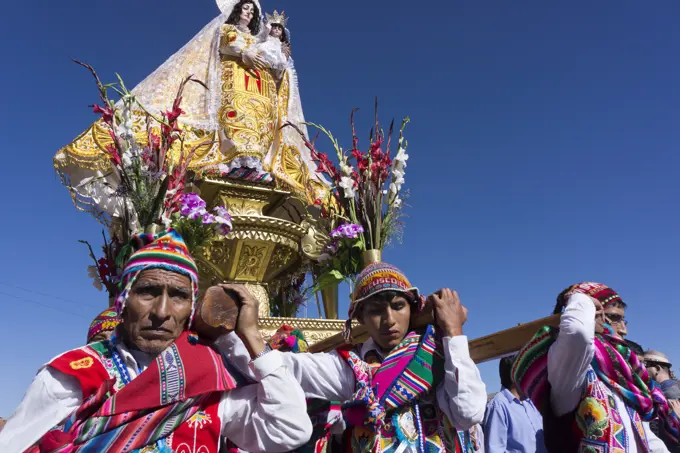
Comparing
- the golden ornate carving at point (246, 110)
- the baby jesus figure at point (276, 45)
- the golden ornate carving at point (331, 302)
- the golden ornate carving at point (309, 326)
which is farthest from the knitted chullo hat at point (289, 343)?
the baby jesus figure at point (276, 45)

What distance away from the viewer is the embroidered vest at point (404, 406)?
7.05 ft

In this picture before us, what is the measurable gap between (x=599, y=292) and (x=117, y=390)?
2261mm

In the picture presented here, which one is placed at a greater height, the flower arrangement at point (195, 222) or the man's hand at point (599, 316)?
the flower arrangement at point (195, 222)

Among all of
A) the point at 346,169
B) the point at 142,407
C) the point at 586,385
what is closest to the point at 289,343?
the point at 346,169

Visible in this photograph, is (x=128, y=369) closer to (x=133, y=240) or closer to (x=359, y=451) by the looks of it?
(x=133, y=240)

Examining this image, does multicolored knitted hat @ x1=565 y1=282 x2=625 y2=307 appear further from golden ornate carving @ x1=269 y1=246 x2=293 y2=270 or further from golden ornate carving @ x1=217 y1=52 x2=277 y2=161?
golden ornate carving @ x1=217 y1=52 x2=277 y2=161

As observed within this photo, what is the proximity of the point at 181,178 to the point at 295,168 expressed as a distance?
4772 mm

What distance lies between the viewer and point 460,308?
2.29 metres

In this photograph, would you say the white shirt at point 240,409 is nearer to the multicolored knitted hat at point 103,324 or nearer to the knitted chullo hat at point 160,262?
the knitted chullo hat at point 160,262

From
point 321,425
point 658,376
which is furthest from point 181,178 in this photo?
point 658,376

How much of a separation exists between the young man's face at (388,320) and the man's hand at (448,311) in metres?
0.14

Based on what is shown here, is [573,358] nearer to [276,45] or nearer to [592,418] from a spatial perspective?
[592,418]

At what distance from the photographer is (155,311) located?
1871 millimetres

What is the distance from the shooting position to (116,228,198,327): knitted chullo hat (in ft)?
6.29
